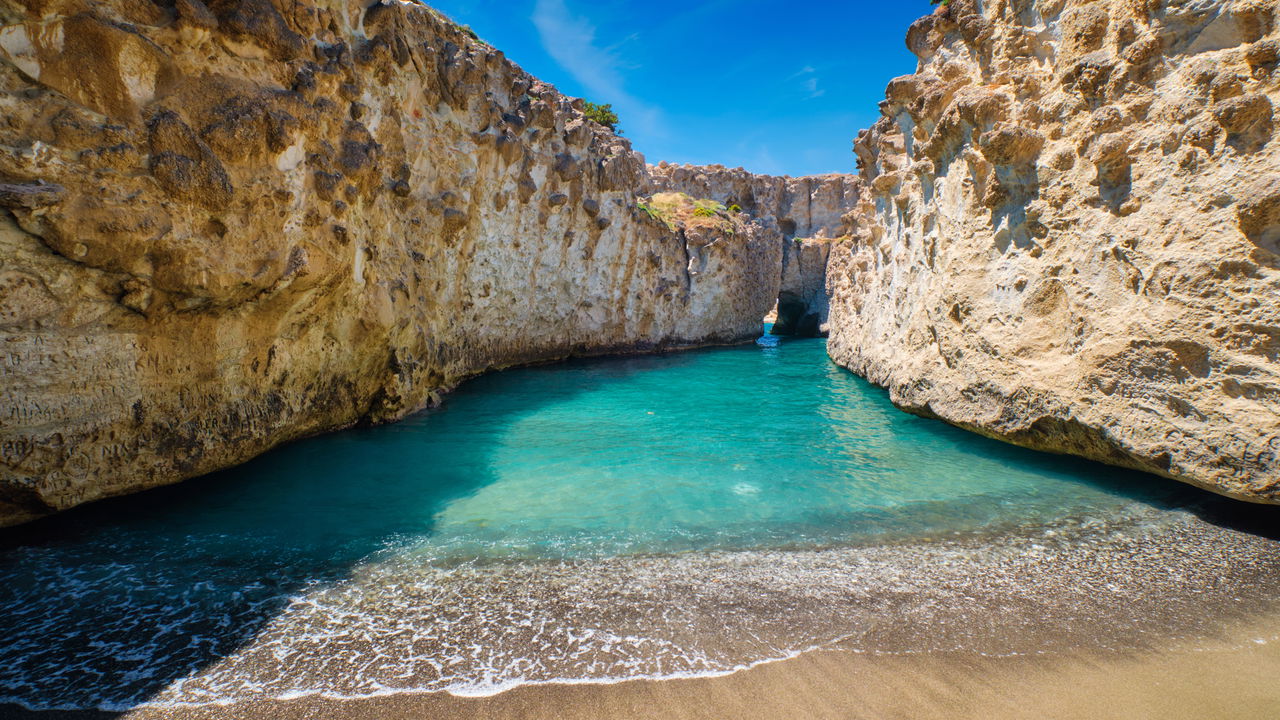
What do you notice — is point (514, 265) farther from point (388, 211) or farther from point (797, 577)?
point (797, 577)

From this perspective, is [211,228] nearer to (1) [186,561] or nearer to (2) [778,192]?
(1) [186,561]

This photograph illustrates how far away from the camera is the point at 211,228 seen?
795 cm

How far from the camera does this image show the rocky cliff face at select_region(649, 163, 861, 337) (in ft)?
159

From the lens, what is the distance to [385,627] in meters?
5.06

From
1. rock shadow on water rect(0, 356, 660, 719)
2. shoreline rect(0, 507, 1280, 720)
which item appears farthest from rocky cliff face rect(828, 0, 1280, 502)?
rock shadow on water rect(0, 356, 660, 719)

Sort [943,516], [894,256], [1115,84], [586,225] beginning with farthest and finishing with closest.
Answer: [586,225]
[894,256]
[1115,84]
[943,516]

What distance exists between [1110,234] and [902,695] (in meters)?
7.35

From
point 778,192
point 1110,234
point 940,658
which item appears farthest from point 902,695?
point 778,192

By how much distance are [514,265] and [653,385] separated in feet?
24.3

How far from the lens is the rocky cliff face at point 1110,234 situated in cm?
639

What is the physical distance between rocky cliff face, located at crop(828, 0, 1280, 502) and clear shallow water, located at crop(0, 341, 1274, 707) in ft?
3.91

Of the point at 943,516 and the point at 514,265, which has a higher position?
the point at 514,265

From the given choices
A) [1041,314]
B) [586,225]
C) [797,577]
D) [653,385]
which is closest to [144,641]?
[797,577]

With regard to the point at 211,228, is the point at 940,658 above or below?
below
